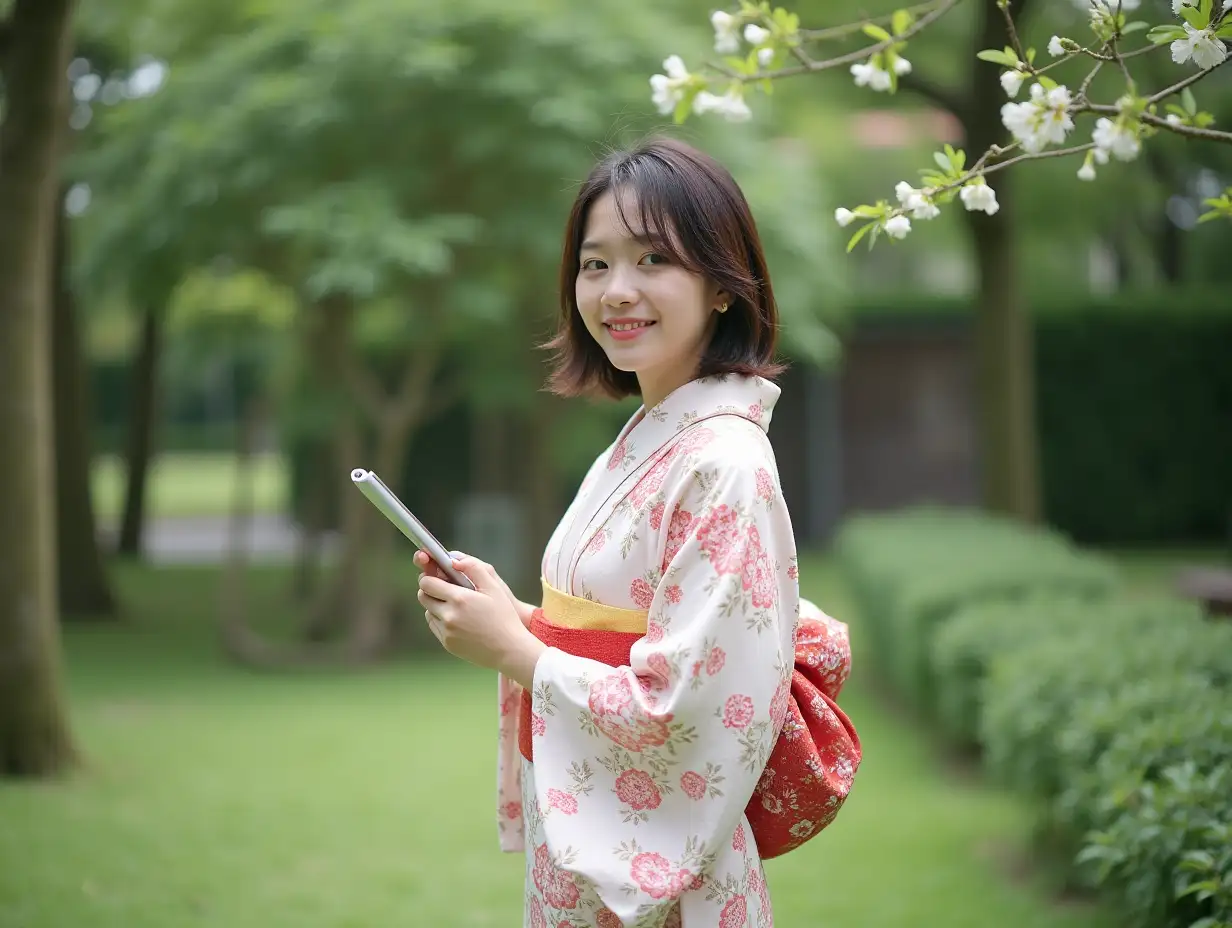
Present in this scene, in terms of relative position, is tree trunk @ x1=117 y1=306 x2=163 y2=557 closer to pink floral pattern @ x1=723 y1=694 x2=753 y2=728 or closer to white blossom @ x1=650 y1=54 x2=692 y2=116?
white blossom @ x1=650 y1=54 x2=692 y2=116

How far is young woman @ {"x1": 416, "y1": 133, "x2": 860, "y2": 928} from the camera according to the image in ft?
5.76

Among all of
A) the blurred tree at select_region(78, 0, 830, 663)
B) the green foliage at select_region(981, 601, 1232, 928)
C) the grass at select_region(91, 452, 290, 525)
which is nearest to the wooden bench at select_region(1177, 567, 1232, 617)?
the green foliage at select_region(981, 601, 1232, 928)

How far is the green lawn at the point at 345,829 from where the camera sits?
3826mm

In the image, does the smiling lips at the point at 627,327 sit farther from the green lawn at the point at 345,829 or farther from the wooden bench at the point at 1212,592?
the wooden bench at the point at 1212,592

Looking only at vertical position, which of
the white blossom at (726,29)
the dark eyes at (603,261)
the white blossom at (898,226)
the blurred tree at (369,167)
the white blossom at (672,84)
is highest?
the blurred tree at (369,167)

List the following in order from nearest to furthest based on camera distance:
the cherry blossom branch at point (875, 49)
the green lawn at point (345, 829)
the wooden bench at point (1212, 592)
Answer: the cherry blossom branch at point (875, 49), the green lawn at point (345, 829), the wooden bench at point (1212, 592)

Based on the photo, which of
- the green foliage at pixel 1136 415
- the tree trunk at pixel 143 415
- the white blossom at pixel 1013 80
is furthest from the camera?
the green foliage at pixel 1136 415

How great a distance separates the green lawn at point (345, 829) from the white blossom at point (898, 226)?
2284mm

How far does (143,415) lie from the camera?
12.7 m

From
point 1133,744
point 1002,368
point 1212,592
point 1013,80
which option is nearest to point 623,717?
point 1013,80

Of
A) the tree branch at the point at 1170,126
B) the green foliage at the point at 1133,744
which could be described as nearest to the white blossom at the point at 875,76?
the tree branch at the point at 1170,126

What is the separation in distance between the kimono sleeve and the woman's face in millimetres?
214

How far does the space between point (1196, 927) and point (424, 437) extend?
11927 millimetres

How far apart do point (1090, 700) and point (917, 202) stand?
1.91 metres
